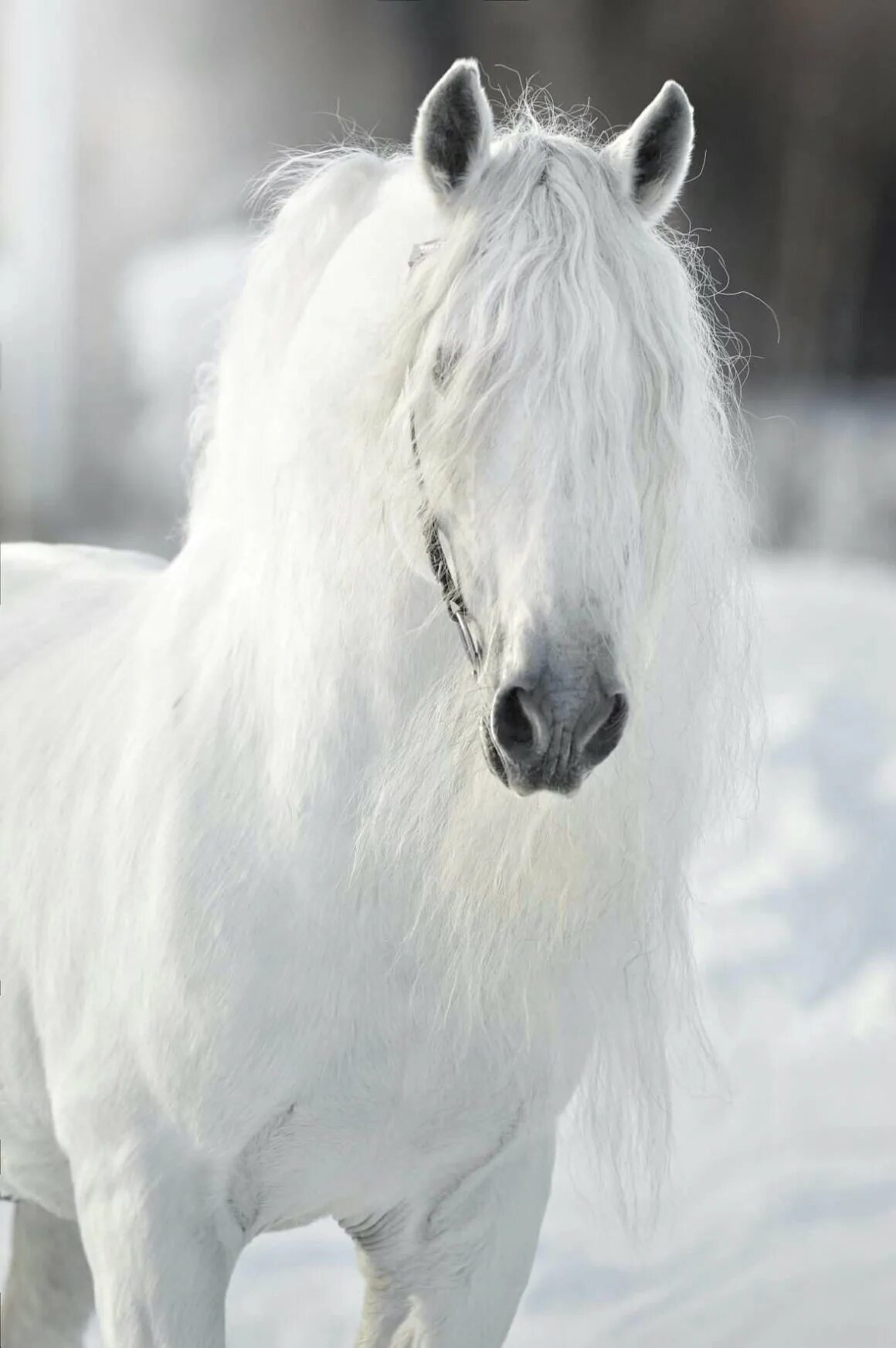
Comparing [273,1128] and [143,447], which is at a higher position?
[143,447]

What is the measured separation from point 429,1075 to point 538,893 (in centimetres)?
14

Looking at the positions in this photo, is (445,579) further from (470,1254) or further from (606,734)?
(470,1254)

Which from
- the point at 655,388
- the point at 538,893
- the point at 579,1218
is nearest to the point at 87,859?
the point at 538,893

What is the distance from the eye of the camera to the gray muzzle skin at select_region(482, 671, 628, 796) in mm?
545

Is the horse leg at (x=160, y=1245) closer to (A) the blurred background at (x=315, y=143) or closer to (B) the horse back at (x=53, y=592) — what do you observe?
(B) the horse back at (x=53, y=592)

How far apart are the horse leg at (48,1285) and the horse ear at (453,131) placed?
38.2 inches

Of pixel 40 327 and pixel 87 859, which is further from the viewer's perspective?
pixel 40 327

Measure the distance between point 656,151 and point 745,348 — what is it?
1674 millimetres

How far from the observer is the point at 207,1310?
30.1 inches

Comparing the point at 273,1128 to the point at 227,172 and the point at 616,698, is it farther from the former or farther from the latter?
the point at 227,172

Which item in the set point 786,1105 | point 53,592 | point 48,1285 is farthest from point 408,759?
point 786,1105

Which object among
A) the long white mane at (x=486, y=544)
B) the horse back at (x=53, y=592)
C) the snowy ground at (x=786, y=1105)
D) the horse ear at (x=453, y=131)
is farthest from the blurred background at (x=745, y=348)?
the horse ear at (x=453, y=131)

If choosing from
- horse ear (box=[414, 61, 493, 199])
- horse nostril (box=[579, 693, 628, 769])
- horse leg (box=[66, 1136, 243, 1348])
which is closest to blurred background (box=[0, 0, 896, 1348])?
horse leg (box=[66, 1136, 243, 1348])

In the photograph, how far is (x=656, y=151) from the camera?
664 mm
